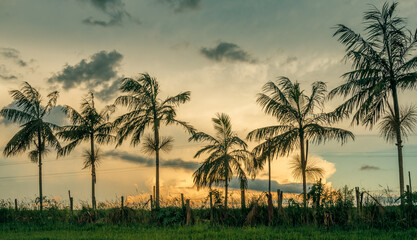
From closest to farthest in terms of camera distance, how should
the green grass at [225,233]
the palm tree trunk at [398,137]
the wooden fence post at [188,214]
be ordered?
the green grass at [225,233], the wooden fence post at [188,214], the palm tree trunk at [398,137]

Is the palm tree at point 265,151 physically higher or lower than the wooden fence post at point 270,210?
higher

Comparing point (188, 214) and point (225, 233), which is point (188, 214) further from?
point (225, 233)

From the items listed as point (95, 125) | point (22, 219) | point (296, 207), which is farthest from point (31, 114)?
point (296, 207)

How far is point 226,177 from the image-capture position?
90.2 ft

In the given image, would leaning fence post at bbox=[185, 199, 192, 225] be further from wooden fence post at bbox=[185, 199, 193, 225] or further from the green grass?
the green grass

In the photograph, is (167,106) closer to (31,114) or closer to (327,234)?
(31,114)

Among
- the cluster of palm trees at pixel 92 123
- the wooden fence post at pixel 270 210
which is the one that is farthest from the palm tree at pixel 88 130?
the wooden fence post at pixel 270 210

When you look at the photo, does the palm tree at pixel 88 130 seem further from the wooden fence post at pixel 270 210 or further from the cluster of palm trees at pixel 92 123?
the wooden fence post at pixel 270 210

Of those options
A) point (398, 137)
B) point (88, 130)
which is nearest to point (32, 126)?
point (88, 130)

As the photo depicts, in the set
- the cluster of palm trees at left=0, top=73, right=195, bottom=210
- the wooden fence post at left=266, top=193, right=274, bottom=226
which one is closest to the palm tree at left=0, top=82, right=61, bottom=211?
the cluster of palm trees at left=0, top=73, right=195, bottom=210

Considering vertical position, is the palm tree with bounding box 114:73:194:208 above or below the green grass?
above

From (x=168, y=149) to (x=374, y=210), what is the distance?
576 inches

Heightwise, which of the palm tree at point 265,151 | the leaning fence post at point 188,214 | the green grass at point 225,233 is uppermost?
the palm tree at point 265,151

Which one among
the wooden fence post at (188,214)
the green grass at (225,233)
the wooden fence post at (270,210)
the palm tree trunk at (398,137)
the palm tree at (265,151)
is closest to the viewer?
the green grass at (225,233)
